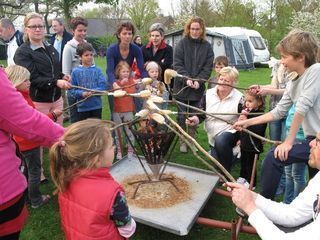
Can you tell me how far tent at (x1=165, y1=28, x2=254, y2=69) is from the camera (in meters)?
18.4

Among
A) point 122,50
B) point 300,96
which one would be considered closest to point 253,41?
point 122,50

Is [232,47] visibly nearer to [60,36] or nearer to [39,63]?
[60,36]

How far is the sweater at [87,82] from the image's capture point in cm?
441

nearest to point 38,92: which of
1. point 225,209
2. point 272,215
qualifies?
point 225,209

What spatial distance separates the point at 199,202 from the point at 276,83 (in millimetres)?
1818

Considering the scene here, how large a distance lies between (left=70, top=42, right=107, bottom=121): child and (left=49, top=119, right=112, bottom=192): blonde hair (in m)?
2.54

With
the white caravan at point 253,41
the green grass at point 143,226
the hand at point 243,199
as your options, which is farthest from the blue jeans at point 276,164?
the white caravan at point 253,41

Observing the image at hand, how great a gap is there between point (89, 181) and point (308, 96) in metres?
1.73

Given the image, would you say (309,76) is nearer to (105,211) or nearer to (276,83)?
(276,83)

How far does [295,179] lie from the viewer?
325 centimetres

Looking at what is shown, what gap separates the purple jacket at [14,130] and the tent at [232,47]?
17.1 m

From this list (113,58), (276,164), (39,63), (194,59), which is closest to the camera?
(276,164)

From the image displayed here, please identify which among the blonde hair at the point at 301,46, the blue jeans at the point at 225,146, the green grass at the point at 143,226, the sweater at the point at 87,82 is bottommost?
the green grass at the point at 143,226

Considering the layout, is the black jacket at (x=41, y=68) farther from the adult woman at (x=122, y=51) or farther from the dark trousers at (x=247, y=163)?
the dark trousers at (x=247, y=163)
